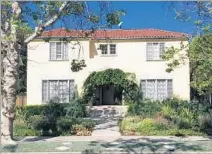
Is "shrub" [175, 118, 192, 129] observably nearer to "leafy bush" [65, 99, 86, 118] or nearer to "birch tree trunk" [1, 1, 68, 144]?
"leafy bush" [65, 99, 86, 118]

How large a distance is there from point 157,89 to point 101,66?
466 cm

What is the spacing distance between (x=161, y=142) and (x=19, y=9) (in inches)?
282

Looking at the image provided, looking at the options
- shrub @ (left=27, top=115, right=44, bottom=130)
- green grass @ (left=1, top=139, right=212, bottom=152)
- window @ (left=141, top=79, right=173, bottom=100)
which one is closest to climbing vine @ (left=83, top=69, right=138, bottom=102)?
window @ (left=141, top=79, right=173, bottom=100)

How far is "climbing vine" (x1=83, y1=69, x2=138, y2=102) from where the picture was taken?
31547 mm

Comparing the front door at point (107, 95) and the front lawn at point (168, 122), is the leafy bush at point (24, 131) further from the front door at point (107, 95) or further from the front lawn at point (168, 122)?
the front door at point (107, 95)

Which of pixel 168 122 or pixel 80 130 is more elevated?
pixel 168 122

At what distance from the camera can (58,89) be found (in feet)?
107

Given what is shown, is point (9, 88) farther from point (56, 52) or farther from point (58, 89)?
point (56, 52)

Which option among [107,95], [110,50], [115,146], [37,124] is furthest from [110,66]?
[115,146]

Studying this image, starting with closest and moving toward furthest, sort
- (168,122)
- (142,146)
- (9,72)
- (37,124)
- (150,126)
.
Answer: (142,146) → (9,72) → (150,126) → (37,124) → (168,122)

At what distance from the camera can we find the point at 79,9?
15.8m

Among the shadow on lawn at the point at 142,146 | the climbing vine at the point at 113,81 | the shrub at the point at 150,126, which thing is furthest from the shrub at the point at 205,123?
the climbing vine at the point at 113,81

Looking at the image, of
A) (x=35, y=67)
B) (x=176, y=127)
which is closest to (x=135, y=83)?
(x=35, y=67)

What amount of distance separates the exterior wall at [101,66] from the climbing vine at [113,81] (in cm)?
63
